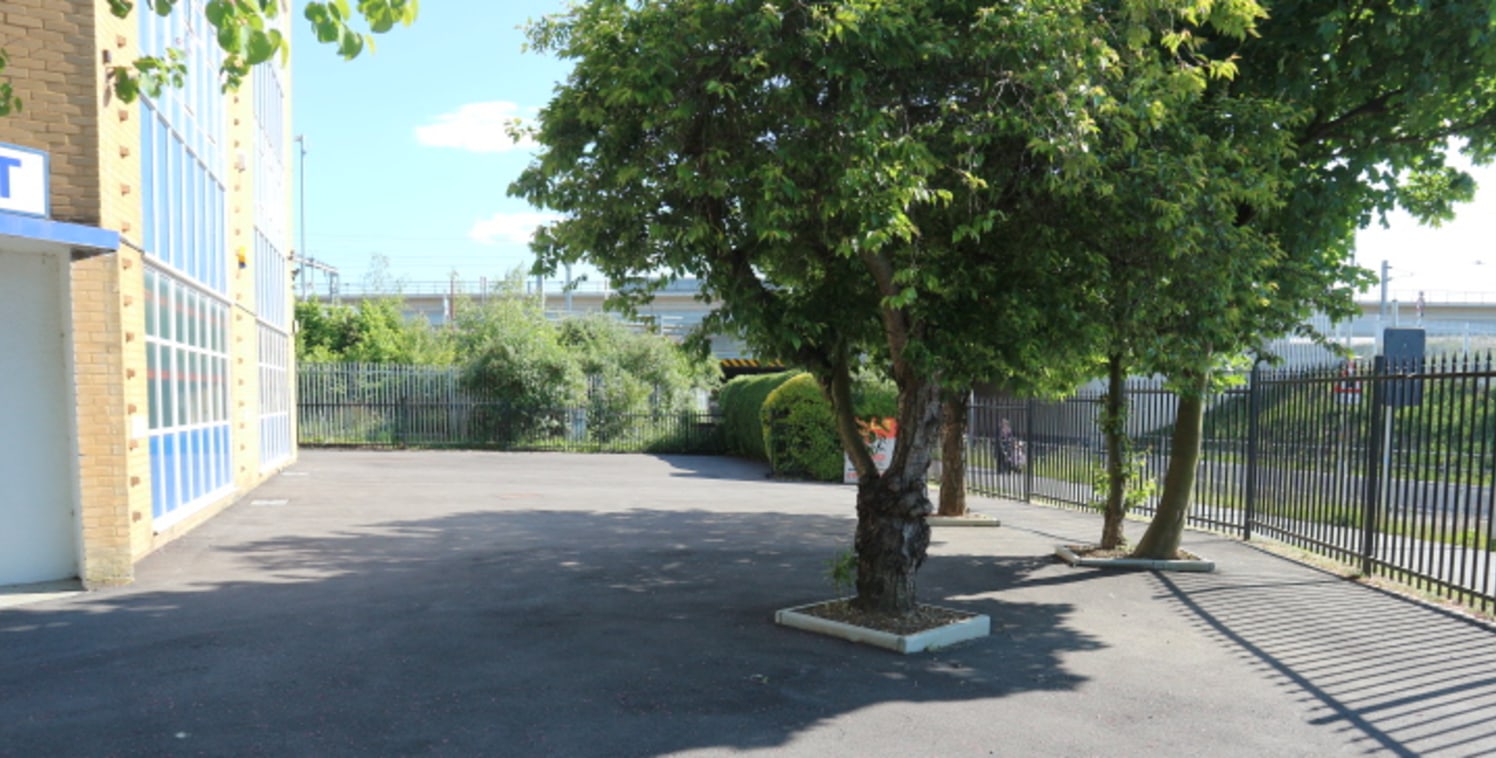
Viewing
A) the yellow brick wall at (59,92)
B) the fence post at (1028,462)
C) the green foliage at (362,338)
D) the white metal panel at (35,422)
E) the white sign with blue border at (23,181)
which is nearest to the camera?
the white sign with blue border at (23,181)

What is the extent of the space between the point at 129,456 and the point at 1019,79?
8112 millimetres

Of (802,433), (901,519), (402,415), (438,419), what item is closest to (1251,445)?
(901,519)

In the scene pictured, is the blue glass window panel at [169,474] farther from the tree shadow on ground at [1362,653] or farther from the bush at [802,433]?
the bush at [802,433]

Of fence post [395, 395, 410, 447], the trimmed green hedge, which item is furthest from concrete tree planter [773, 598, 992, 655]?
fence post [395, 395, 410, 447]

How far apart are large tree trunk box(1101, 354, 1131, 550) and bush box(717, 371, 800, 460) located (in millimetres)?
12033

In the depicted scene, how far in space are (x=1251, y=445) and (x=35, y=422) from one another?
12575 millimetres

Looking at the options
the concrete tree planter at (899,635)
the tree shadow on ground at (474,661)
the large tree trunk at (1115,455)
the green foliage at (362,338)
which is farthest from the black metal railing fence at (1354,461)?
the green foliage at (362,338)

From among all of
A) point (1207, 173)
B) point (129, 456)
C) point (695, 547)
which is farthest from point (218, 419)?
point (1207, 173)

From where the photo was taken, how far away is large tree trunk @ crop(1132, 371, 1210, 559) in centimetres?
1100

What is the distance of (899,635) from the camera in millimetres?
7527

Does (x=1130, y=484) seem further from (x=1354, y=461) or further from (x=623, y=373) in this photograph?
(x=623, y=373)

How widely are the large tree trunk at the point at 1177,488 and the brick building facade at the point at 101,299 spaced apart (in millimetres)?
9706

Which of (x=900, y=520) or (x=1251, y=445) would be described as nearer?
(x=900, y=520)

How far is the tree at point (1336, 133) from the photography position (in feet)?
28.6
